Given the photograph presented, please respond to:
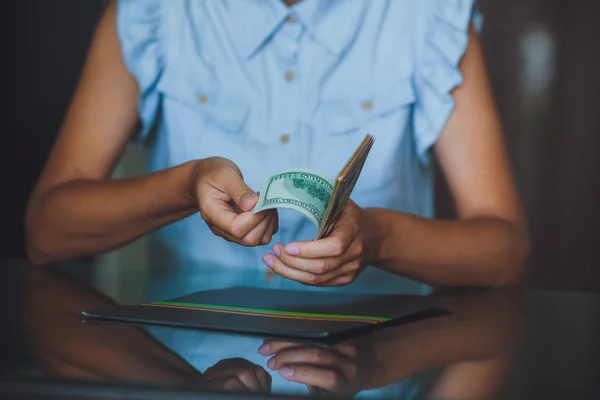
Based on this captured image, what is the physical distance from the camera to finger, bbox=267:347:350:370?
26.0 inches

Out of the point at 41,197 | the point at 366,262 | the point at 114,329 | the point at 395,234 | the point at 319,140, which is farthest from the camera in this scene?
Answer: the point at 319,140

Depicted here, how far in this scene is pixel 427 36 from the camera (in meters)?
1.65

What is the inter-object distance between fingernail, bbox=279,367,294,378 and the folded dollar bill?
246 millimetres

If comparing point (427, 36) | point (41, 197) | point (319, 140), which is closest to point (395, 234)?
point (319, 140)

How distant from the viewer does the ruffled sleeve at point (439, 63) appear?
159 centimetres

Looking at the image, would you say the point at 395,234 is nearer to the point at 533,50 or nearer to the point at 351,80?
the point at 351,80

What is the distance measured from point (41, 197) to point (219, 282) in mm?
440

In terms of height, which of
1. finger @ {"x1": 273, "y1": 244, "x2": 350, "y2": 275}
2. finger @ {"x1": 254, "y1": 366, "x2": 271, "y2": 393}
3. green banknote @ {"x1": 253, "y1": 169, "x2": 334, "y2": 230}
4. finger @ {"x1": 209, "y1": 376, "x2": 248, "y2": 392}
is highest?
green banknote @ {"x1": 253, "y1": 169, "x2": 334, "y2": 230}

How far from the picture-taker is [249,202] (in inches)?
36.6

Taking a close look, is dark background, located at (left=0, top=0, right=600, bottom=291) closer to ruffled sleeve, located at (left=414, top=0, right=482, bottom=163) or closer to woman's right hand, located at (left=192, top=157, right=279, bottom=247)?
ruffled sleeve, located at (left=414, top=0, right=482, bottom=163)

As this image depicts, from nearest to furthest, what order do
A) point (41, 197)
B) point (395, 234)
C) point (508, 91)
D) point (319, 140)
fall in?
point (395, 234), point (41, 197), point (319, 140), point (508, 91)

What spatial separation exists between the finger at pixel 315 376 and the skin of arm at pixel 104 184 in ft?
1.21

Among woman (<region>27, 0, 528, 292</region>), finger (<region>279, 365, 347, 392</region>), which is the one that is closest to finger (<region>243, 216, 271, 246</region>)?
finger (<region>279, 365, 347, 392</region>)

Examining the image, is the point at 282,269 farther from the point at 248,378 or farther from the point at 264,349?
the point at 248,378
